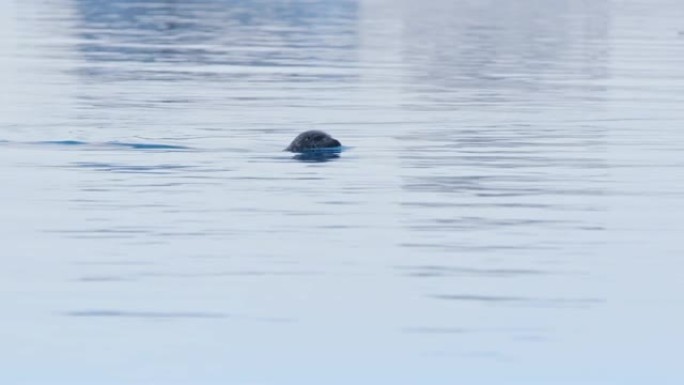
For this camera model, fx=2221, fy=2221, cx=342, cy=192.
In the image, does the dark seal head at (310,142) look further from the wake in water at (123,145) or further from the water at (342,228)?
the wake in water at (123,145)

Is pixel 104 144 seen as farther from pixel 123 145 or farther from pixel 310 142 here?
pixel 310 142

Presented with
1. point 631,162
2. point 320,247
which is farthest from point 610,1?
point 320,247

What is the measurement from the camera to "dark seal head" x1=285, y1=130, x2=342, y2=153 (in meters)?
27.6

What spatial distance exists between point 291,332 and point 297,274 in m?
2.30

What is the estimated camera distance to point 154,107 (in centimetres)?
3475

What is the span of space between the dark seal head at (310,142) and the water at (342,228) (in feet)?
1.14

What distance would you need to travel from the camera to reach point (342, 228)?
20484 millimetres

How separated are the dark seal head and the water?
1.14 ft

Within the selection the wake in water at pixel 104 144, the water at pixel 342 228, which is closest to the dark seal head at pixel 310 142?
the water at pixel 342 228

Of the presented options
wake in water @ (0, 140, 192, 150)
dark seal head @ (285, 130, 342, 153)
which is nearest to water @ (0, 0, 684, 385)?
wake in water @ (0, 140, 192, 150)

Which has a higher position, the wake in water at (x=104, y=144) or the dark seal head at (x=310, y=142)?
the dark seal head at (x=310, y=142)

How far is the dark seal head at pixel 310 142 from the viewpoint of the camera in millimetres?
27641

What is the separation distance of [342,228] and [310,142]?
7277 millimetres

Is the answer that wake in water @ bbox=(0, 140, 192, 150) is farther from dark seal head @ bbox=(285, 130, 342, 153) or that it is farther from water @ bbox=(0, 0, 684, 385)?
dark seal head @ bbox=(285, 130, 342, 153)
